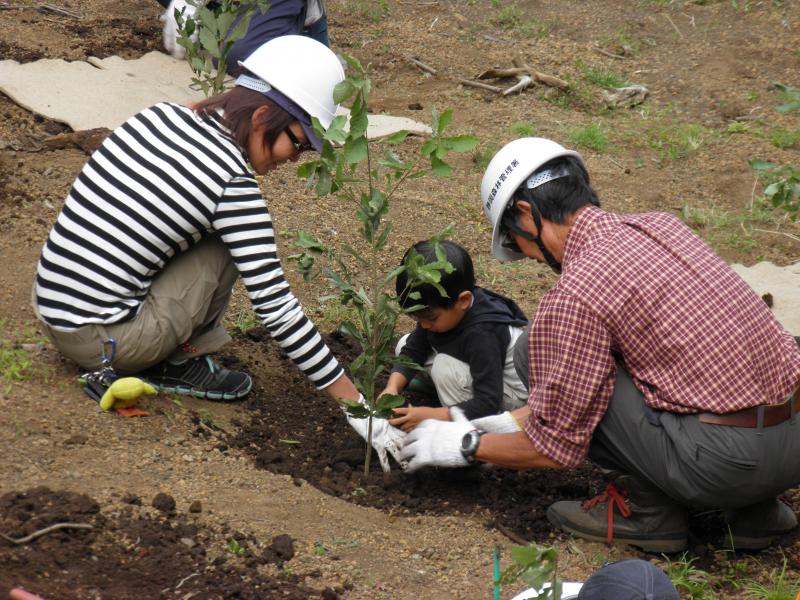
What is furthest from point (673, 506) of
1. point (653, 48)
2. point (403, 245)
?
point (653, 48)

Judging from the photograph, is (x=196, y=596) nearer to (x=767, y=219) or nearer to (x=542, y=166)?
(x=542, y=166)

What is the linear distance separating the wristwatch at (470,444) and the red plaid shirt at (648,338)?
243mm

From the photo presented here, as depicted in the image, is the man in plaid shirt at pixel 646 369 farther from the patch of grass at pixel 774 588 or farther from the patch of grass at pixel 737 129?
the patch of grass at pixel 737 129

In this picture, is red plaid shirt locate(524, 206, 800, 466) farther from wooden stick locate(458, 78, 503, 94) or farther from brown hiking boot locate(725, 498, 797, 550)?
wooden stick locate(458, 78, 503, 94)

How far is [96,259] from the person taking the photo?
317 cm

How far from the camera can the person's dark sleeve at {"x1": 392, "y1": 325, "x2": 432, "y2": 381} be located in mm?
3777

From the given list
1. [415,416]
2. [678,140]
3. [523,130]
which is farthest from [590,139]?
[415,416]

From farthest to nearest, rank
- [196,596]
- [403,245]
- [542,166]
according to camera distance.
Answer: [403,245] → [542,166] → [196,596]

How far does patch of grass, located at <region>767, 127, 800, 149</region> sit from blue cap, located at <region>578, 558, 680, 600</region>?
4881mm

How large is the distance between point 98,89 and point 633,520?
4147 mm

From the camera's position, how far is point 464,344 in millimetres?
3566

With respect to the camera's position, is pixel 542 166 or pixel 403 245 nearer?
pixel 542 166

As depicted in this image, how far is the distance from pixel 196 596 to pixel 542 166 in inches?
61.4

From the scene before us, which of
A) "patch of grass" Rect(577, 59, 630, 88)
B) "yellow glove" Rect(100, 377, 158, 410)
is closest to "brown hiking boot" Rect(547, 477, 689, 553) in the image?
"yellow glove" Rect(100, 377, 158, 410)
